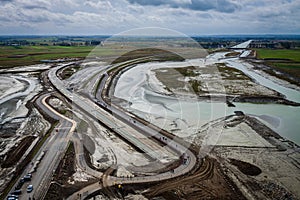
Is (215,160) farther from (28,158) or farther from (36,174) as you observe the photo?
(28,158)

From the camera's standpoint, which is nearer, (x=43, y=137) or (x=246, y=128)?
(x=43, y=137)

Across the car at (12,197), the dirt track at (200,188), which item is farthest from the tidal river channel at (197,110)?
the car at (12,197)

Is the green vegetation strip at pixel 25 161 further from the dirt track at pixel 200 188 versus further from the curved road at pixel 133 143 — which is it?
the dirt track at pixel 200 188

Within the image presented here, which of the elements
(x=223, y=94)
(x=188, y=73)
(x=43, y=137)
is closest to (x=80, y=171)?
(x=43, y=137)

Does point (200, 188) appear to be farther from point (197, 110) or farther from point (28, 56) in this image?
point (28, 56)

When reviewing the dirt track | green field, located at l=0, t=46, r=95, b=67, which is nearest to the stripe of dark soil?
the dirt track

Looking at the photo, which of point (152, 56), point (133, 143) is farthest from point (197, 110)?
point (152, 56)

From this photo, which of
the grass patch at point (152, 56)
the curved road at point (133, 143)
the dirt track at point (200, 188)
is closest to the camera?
the dirt track at point (200, 188)

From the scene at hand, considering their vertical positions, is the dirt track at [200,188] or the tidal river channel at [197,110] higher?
the tidal river channel at [197,110]

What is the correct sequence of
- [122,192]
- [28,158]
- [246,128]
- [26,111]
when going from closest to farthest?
[122,192] < [28,158] < [246,128] < [26,111]

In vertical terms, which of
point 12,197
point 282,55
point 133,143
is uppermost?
point 282,55

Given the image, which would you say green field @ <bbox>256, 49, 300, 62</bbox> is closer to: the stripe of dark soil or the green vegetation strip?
the green vegetation strip
